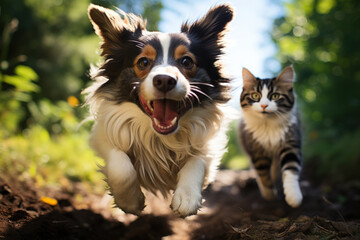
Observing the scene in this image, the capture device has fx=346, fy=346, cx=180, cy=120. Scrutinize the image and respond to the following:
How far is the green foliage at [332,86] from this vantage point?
5656 millimetres

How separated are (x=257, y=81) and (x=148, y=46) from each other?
3.94 feet

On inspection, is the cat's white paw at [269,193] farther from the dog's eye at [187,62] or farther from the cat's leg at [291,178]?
the dog's eye at [187,62]

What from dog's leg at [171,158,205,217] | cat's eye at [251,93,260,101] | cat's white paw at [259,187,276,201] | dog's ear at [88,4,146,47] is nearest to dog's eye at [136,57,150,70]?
dog's ear at [88,4,146,47]

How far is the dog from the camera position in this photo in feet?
9.16

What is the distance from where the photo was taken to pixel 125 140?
3.13 meters

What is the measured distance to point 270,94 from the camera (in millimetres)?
3373

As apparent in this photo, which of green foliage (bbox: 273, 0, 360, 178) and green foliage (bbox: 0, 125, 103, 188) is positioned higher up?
green foliage (bbox: 273, 0, 360, 178)

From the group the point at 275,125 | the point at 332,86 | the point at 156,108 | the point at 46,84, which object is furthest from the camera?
the point at 46,84

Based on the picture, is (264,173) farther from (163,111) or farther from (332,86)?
(332,86)

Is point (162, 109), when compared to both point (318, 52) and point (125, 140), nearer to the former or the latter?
point (125, 140)

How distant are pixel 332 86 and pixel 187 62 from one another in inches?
158

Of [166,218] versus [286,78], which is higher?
[286,78]

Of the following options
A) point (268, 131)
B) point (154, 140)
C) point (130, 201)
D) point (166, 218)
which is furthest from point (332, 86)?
point (130, 201)

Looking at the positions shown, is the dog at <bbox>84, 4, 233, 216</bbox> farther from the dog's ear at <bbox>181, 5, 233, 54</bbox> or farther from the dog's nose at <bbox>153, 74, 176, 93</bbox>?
the dog's nose at <bbox>153, 74, 176, 93</bbox>
